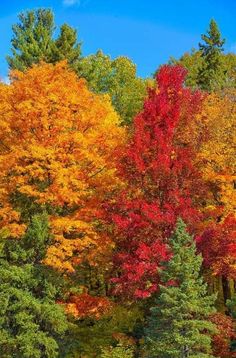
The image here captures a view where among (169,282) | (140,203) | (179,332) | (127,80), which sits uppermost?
(127,80)

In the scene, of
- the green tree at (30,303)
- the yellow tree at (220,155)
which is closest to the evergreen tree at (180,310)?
the green tree at (30,303)

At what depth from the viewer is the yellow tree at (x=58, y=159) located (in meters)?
26.5

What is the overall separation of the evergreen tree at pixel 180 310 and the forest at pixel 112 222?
0.18ft

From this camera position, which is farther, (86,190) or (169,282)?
(86,190)

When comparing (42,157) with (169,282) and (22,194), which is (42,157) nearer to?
(22,194)

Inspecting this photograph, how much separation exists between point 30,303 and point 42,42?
34.3 m

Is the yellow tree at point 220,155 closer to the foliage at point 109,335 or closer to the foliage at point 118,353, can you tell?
the foliage at point 109,335

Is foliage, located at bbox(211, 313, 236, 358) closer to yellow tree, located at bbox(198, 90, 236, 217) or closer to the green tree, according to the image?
yellow tree, located at bbox(198, 90, 236, 217)

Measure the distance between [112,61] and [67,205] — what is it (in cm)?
3589

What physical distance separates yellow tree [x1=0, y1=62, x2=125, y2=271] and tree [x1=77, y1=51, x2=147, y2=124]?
2362 cm

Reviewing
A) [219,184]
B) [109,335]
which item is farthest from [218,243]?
[109,335]

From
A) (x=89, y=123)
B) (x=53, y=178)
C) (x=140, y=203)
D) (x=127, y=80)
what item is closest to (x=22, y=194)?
(x=53, y=178)

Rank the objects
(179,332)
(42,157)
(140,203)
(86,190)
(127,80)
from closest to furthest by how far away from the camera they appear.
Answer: (179,332) < (140,203) < (42,157) < (86,190) < (127,80)

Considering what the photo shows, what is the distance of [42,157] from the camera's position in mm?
26375
